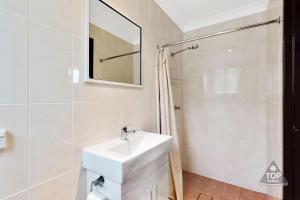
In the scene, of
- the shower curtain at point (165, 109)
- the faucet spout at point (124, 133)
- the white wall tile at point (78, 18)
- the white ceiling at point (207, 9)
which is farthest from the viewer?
the white ceiling at point (207, 9)

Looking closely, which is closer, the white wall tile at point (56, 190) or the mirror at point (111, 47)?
the white wall tile at point (56, 190)

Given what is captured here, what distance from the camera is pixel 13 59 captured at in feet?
2.36

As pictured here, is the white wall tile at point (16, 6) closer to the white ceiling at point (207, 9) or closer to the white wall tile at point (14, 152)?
the white wall tile at point (14, 152)

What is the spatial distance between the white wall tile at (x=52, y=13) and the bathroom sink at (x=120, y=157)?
2.61 ft

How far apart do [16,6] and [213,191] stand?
8.41ft

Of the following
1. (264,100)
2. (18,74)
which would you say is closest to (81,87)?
(18,74)

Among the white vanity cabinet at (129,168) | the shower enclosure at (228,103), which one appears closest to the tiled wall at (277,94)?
the shower enclosure at (228,103)

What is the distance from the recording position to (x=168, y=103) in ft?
5.77

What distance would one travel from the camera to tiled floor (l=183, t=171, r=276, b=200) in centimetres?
189

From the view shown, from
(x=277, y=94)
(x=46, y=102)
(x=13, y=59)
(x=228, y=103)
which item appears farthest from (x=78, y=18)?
(x=228, y=103)

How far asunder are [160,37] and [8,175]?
1825mm

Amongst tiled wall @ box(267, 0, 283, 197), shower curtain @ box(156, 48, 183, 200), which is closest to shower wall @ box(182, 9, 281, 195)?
tiled wall @ box(267, 0, 283, 197)

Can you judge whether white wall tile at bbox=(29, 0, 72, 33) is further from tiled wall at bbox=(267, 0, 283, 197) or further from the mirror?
tiled wall at bbox=(267, 0, 283, 197)

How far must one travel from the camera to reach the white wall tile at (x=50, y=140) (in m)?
0.80
